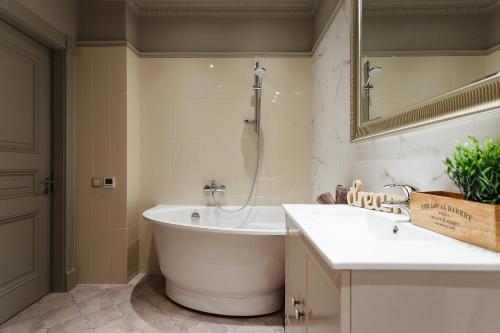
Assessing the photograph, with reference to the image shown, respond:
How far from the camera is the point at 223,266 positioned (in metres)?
1.72

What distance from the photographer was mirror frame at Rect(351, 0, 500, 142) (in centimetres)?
76

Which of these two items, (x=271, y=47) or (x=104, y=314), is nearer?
(x=104, y=314)

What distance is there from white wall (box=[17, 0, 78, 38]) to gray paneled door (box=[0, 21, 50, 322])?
20cm

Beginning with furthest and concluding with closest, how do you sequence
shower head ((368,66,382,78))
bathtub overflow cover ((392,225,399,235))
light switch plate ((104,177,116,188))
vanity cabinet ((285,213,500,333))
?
light switch plate ((104,177,116,188))
shower head ((368,66,382,78))
bathtub overflow cover ((392,225,399,235))
vanity cabinet ((285,213,500,333))

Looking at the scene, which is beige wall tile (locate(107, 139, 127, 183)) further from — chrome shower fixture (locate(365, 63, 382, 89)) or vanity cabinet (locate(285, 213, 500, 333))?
vanity cabinet (locate(285, 213, 500, 333))

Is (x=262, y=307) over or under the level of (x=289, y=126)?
under

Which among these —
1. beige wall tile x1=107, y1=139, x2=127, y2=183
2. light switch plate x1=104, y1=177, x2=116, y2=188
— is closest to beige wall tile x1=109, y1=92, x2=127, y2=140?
beige wall tile x1=107, y1=139, x2=127, y2=183

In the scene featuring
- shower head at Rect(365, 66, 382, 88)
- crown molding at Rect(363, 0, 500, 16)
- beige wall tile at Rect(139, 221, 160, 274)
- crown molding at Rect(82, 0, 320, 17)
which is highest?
crown molding at Rect(82, 0, 320, 17)

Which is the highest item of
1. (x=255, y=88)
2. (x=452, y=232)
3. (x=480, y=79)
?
(x=255, y=88)

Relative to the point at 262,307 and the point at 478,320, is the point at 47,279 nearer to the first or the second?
the point at 262,307

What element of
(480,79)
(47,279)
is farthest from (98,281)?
(480,79)

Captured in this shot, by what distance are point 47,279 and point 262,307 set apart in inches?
67.1

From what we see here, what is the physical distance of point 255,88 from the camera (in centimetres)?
241

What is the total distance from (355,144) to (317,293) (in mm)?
1106
